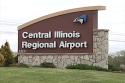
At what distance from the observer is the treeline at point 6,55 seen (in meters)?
35.5

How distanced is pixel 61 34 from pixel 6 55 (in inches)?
222

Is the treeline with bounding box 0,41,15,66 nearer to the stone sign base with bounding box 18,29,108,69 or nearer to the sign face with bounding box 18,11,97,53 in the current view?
the sign face with bounding box 18,11,97,53

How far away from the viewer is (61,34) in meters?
34.8

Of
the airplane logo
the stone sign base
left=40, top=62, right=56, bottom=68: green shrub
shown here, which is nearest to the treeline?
the stone sign base

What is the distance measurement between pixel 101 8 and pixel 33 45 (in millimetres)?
7272

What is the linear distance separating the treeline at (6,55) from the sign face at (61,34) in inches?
38.2

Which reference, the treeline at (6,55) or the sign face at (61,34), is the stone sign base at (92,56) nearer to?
the sign face at (61,34)

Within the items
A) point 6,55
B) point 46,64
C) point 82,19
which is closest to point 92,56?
point 82,19

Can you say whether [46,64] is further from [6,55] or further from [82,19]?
[82,19]

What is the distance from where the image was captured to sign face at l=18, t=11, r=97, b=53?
34062 millimetres

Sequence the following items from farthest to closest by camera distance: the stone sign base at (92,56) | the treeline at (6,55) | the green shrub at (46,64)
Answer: the treeline at (6,55), the green shrub at (46,64), the stone sign base at (92,56)

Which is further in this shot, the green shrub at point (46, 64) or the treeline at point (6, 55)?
the treeline at point (6, 55)

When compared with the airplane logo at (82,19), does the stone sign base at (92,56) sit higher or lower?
lower

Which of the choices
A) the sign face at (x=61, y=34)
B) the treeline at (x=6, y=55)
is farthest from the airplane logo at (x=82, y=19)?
the treeline at (x=6, y=55)
